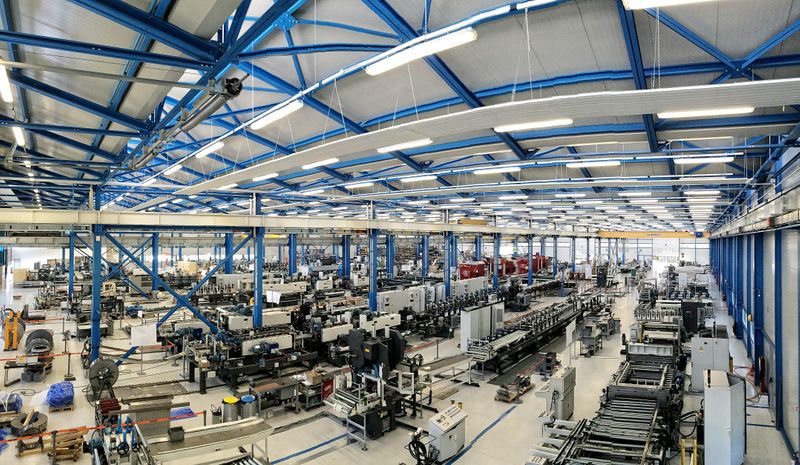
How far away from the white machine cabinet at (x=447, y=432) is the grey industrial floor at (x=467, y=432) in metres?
0.25

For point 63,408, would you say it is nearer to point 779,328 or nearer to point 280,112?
point 280,112

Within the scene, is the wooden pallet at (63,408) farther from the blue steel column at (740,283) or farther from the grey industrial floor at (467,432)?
the blue steel column at (740,283)

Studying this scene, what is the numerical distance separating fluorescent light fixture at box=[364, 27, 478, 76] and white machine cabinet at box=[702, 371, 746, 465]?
21.3 ft

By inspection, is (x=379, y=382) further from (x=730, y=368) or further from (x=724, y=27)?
(x=730, y=368)

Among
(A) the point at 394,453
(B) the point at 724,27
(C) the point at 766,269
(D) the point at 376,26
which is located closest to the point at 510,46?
(D) the point at 376,26

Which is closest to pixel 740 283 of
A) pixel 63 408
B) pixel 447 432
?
pixel 447 432

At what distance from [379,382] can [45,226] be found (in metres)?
9.47

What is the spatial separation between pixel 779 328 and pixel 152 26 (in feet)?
39.0

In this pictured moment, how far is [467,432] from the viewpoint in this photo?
823cm

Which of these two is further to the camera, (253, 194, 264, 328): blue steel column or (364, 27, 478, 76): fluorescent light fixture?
(253, 194, 264, 328): blue steel column

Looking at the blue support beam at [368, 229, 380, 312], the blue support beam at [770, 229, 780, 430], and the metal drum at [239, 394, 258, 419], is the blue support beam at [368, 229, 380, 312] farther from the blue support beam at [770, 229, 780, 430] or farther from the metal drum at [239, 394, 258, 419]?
the blue support beam at [770, 229, 780, 430]

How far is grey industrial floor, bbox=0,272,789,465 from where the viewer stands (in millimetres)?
7266

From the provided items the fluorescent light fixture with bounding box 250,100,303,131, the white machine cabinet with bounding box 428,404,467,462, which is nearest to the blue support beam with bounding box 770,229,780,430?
the white machine cabinet with bounding box 428,404,467,462

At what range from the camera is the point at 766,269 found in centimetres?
1098
